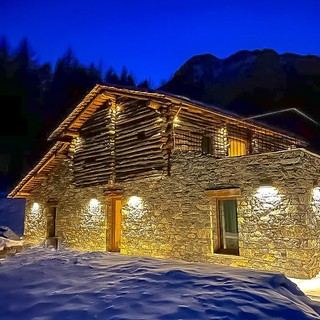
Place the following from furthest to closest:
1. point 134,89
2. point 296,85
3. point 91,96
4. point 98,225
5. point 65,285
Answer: point 296,85 → point 91,96 → point 98,225 → point 134,89 → point 65,285

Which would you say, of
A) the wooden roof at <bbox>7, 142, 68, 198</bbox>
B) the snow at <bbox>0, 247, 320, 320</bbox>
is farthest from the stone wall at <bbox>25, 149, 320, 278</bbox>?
the wooden roof at <bbox>7, 142, 68, 198</bbox>

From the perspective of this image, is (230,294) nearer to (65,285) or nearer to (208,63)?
(65,285)

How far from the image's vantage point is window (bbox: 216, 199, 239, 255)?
9117mm

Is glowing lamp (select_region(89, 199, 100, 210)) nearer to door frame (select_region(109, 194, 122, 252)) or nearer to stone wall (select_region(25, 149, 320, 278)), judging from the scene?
stone wall (select_region(25, 149, 320, 278))

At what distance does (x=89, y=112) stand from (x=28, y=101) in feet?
85.0

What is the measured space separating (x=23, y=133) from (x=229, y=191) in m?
32.5

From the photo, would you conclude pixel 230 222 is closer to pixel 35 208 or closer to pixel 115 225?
pixel 115 225

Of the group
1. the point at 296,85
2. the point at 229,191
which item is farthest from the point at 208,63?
the point at 229,191

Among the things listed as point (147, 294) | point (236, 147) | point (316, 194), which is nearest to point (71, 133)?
point (236, 147)

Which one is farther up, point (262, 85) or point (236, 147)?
point (262, 85)

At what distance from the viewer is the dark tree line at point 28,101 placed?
34.2 meters

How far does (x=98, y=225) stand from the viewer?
12.9m

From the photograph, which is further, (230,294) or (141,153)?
(141,153)

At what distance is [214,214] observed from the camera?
912 centimetres
